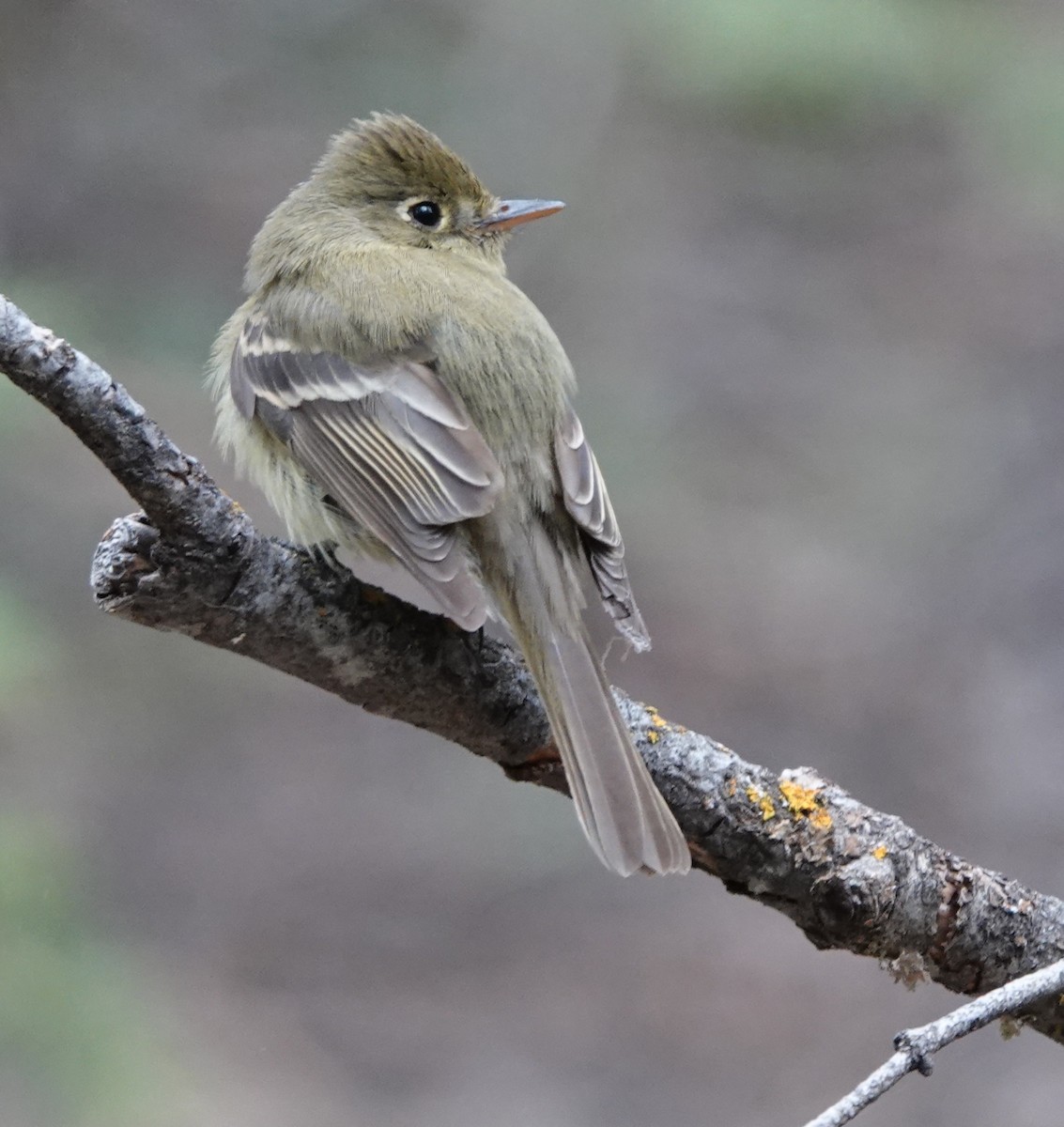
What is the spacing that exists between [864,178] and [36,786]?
247 inches

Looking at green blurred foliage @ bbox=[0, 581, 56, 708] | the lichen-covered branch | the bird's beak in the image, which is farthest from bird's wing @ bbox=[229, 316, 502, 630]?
green blurred foliage @ bbox=[0, 581, 56, 708]

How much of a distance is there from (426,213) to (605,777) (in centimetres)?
198

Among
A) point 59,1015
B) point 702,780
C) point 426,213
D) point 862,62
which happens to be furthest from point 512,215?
point 59,1015

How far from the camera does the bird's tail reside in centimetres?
301

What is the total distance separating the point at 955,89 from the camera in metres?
7.19

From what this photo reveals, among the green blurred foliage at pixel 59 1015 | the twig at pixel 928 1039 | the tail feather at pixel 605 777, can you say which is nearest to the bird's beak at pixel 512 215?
the tail feather at pixel 605 777

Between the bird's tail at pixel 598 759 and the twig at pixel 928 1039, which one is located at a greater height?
the bird's tail at pixel 598 759

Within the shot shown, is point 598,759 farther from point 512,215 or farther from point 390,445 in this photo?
point 512,215

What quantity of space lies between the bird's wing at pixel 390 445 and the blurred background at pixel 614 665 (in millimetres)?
1342

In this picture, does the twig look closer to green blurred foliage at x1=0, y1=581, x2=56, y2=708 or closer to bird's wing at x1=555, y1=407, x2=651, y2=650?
bird's wing at x1=555, y1=407, x2=651, y2=650

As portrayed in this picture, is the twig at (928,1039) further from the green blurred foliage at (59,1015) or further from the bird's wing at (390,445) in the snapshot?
the green blurred foliage at (59,1015)

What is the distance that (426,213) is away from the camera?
447 centimetres

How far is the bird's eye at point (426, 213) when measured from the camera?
4473mm

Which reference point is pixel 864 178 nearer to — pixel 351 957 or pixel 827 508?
pixel 827 508
